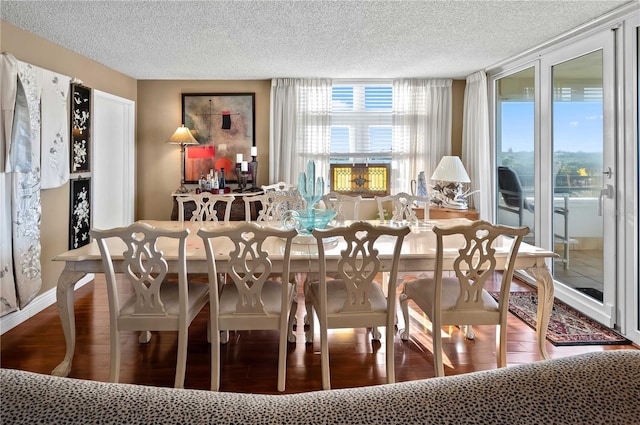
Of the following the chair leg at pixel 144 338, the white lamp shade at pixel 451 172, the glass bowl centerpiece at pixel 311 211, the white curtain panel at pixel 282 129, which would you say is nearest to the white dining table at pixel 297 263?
the glass bowl centerpiece at pixel 311 211

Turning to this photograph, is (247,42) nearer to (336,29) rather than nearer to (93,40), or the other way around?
(336,29)

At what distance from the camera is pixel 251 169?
17.6ft

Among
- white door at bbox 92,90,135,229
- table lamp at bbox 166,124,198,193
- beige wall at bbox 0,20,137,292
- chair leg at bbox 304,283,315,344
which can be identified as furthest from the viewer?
table lamp at bbox 166,124,198,193

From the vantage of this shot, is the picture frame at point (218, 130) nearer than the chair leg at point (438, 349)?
No

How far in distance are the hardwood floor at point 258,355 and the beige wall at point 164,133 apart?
2.50m

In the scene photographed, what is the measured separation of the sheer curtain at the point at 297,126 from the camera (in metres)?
5.34

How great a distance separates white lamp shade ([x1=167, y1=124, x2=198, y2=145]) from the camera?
16.6 ft

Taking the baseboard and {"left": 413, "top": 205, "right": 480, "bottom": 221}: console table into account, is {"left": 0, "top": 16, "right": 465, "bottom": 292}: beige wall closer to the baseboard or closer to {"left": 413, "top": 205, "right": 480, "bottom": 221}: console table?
{"left": 413, "top": 205, "right": 480, "bottom": 221}: console table

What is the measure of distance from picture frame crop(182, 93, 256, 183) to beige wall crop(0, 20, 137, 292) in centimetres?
133

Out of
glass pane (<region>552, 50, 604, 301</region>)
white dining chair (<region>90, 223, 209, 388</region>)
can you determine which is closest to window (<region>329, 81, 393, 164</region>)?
glass pane (<region>552, 50, 604, 301</region>)

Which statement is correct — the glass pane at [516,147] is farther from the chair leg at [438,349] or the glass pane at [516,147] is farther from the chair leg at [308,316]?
the chair leg at [308,316]

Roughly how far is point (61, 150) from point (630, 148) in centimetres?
475

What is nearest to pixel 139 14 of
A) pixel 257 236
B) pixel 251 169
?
pixel 257 236

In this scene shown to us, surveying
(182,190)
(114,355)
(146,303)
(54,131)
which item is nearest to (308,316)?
(146,303)
